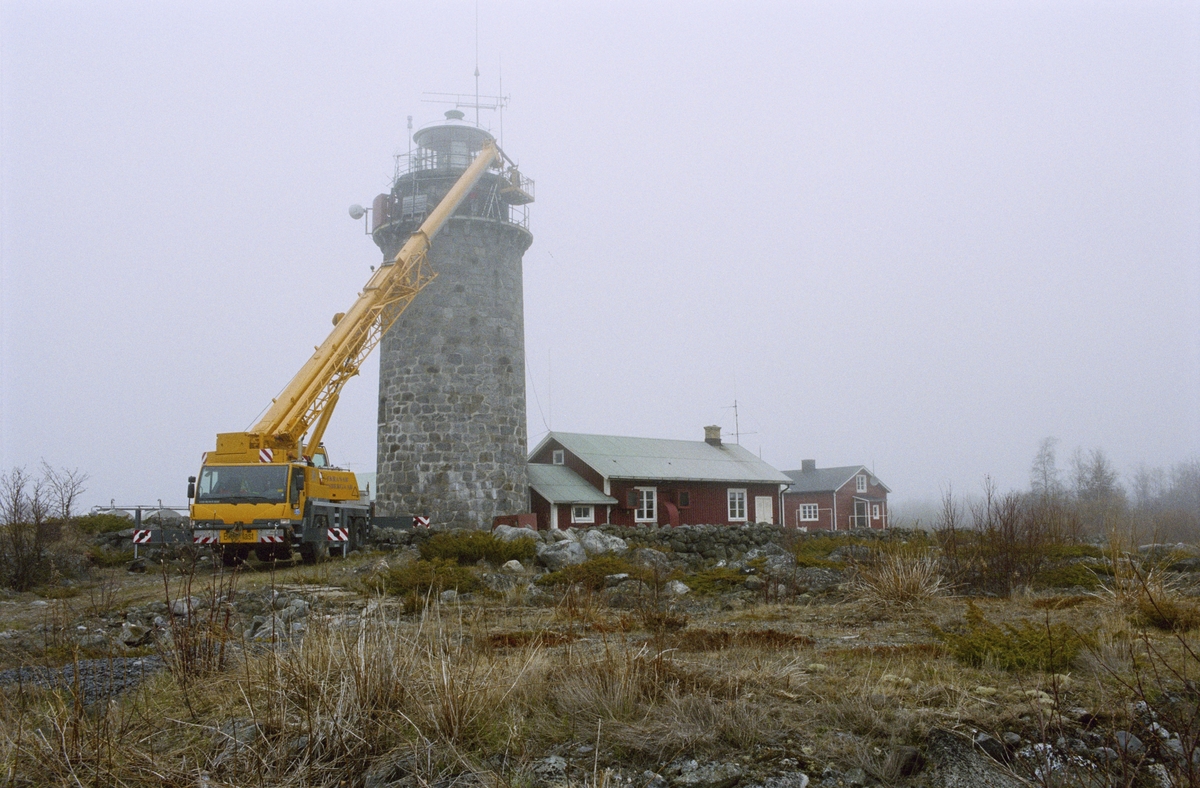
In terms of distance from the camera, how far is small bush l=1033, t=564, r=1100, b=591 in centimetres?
1261

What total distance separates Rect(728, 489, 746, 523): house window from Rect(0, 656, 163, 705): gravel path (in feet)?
103

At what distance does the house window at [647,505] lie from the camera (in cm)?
3466

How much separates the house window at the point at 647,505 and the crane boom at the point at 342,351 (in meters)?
12.0

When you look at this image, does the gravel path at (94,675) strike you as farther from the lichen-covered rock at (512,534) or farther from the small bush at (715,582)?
the lichen-covered rock at (512,534)

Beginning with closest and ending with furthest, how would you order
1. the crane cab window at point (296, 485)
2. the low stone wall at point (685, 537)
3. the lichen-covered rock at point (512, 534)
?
the crane cab window at point (296, 485), the lichen-covered rock at point (512, 534), the low stone wall at point (685, 537)

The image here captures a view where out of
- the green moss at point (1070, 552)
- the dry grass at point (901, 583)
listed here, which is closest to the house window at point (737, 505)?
the green moss at point (1070, 552)

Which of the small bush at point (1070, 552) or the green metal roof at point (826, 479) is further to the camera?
the green metal roof at point (826, 479)

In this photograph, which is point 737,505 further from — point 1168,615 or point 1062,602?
point 1168,615

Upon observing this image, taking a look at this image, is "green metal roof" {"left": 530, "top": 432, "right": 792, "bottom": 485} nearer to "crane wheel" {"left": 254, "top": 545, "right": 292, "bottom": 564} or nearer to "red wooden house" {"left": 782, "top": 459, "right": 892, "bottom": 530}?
"red wooden house" {"left": 782, "top": 459, "right": 892, "bottom": 530}

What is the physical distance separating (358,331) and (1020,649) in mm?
21017

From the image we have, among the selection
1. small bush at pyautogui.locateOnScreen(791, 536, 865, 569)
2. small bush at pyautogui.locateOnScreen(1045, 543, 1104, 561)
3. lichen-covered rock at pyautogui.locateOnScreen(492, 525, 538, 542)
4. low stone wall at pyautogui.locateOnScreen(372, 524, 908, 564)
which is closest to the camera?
small bush at pyautogui.locateOnScreen(1045, 543, 1104, 561)

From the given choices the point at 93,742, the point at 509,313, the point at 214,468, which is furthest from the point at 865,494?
the point at 93,742

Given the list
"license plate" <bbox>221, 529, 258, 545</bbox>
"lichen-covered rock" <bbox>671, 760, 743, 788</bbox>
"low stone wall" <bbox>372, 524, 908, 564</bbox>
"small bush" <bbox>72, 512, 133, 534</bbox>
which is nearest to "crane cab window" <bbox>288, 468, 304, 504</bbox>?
"license plate" <bbox>221, 529, 258, 545</bbox>

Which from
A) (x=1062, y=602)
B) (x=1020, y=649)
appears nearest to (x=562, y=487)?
(x=1062, y=602)
